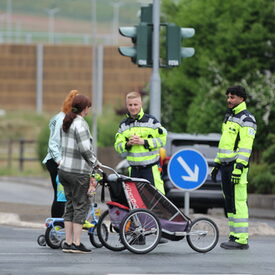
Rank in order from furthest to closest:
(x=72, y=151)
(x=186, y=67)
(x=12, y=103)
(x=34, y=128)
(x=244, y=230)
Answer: (x=12, y=103) → (x=34, y=128) → (x=186, y=67) → (x=244, y=230) → (x=72, y=151)

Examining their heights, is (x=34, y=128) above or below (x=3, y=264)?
above

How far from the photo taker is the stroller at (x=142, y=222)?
41.6 feet

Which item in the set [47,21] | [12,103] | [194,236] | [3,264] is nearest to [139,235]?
[194,236]

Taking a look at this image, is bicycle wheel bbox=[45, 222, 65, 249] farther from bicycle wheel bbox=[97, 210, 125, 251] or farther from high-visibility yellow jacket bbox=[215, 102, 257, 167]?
high-visibility yellow jacket bbox=[215, 102, 257, 167]

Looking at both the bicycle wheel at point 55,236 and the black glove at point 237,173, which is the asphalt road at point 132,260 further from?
the black glove at point 237,173

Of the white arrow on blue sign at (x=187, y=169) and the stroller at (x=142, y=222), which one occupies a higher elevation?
the white arrow on blue sign at (x=187, y=169)

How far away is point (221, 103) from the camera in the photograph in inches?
1156

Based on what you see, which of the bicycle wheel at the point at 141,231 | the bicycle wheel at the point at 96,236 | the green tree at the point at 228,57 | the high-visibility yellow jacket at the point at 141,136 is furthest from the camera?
the green tree at the point at 228,57

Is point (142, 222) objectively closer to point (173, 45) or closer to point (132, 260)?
point (132, 260)

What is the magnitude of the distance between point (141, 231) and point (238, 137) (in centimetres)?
161

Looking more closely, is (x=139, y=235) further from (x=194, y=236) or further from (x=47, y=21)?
(x=47, y=21)

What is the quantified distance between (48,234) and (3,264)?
5.35 feet

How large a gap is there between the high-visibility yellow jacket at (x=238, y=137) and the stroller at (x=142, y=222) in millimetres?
818

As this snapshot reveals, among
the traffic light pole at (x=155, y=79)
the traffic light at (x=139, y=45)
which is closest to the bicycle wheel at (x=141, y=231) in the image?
the traffic light at (x=139, y=45)
